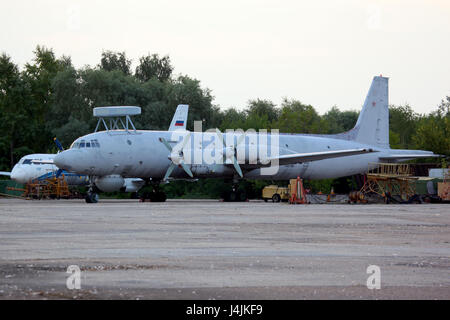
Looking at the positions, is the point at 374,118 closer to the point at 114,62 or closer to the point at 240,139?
the point at 240,139

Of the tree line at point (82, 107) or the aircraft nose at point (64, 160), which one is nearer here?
the aircraft nose at point (64, 160)

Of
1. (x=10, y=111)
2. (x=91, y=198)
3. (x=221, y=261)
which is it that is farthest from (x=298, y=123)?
(x=221, y=261)

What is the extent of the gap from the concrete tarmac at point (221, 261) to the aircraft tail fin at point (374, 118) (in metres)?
32.0

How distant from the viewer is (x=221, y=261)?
10734mm

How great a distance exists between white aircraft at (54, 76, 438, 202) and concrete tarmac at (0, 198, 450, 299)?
63.5ft

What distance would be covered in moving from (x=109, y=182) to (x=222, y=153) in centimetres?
665

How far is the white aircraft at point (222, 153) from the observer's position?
3806 centimetres

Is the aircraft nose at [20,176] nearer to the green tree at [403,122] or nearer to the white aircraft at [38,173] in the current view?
the white aircraft at [38,173]

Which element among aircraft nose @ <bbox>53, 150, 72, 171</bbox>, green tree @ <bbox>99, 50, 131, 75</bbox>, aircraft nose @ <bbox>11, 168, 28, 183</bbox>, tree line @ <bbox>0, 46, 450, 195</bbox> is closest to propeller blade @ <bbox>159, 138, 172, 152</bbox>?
aircraft nose @ <bbox>53, 150, 72, 171</bbox>

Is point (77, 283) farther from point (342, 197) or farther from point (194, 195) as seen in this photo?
point (194, 195)

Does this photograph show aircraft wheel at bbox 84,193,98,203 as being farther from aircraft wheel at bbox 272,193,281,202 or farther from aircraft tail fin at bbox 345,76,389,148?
aircraft tail fin at bbox 345,76,389,148

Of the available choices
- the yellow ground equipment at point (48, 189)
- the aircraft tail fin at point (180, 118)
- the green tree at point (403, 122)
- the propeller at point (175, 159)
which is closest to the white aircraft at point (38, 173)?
the yellow ground equipment at point (48, 189)
